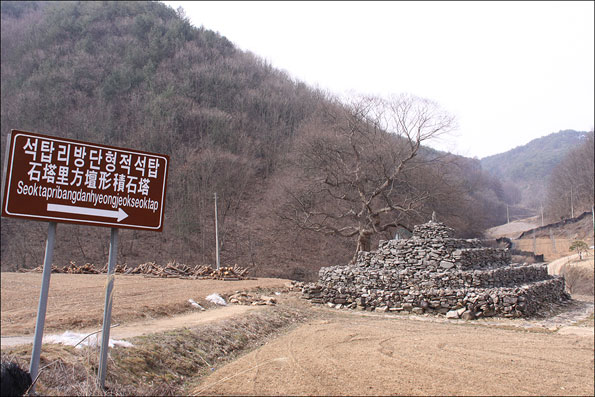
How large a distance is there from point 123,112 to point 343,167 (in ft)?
77.4

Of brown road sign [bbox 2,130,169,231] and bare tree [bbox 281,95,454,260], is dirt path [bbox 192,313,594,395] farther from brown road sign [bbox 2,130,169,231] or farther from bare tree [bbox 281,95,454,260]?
bare tree [bbox 281,95,454,260]

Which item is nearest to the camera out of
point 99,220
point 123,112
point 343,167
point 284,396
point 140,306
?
point 99,220

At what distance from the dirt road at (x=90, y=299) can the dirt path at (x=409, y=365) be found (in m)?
Result: 3.21

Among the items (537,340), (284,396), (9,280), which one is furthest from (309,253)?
(284,396)

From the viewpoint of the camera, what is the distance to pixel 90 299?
36.0ft

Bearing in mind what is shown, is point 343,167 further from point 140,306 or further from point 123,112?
point 123,112

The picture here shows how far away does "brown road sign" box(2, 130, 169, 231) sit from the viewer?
382 centimetres

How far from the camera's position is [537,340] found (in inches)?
346

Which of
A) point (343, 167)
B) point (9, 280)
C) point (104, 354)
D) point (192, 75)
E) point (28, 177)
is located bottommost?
point (9, 280)

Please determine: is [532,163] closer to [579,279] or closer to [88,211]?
[579,279]

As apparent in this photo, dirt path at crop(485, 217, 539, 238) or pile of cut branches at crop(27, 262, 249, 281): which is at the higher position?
dirt path at crop(485, 217, 539, 238)

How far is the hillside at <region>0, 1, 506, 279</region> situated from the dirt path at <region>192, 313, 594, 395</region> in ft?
50.4

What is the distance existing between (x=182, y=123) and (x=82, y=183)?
3418 cm

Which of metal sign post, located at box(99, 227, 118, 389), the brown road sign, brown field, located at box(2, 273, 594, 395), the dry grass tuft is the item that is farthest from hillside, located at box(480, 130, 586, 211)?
metal sign post, located at box(99, 227, 118, 389)
